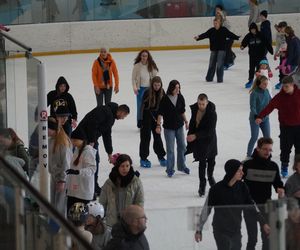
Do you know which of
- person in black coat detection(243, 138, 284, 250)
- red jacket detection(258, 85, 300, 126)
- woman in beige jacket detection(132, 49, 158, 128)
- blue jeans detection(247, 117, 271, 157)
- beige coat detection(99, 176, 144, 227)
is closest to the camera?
beige coat detection(99, 176, 144, 227)

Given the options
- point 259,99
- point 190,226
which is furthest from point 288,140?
point 190,226

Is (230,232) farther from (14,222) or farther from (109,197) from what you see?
(14,222)

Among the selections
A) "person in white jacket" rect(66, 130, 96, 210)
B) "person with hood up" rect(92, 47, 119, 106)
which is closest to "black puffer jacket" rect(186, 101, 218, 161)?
"person in white jacket" rect(66, 130, 96, 210)

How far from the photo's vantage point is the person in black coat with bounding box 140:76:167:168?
12.8 metres

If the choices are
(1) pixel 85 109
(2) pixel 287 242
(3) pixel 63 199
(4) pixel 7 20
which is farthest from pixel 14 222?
(4) pixel 7 20

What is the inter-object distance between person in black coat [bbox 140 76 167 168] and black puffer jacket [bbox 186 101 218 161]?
137cm

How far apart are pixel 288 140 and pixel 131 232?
5978mm

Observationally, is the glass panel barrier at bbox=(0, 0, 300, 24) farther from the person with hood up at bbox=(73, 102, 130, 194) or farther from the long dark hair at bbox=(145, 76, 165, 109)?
the person with hood up at bbox=(73, 102, 130, 194)

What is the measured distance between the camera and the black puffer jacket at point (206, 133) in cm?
1141

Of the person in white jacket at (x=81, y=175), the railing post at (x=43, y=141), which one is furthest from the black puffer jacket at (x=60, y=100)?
the person in white jacket at (x=81, y=175)

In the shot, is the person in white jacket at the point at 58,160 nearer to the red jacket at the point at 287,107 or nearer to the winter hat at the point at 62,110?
the winter hat at the point at 62,110

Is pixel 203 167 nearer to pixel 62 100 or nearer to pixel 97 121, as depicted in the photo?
pixel 97 121

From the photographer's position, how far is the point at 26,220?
527cm

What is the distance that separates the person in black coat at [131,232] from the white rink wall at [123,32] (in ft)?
54.9
